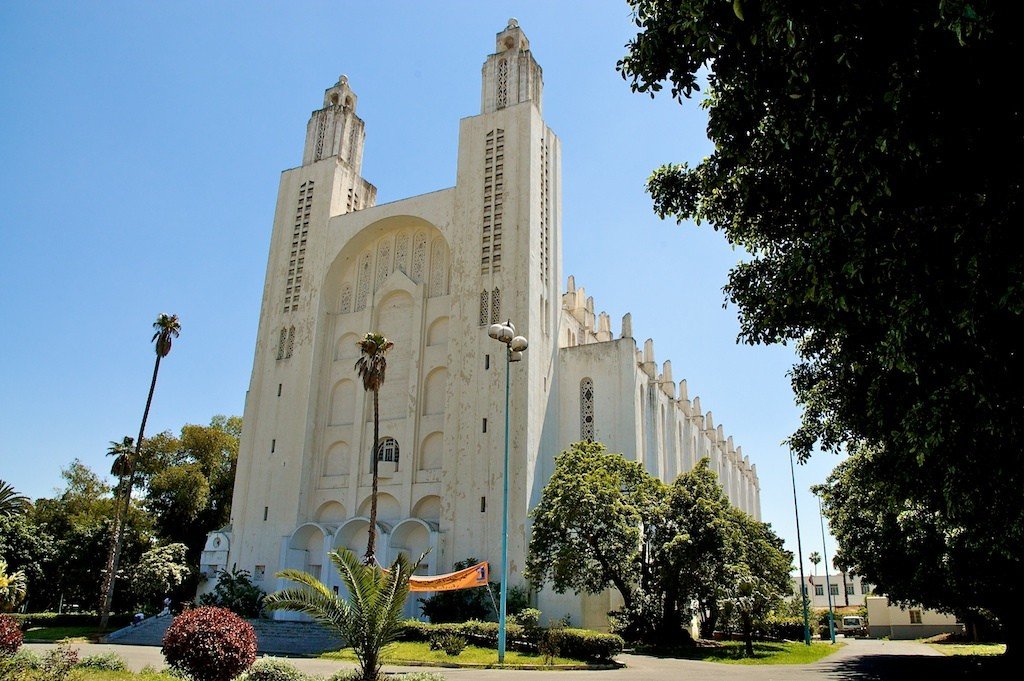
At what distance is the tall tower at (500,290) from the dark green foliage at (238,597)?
9.38m

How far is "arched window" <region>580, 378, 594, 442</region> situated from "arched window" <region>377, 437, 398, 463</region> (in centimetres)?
964

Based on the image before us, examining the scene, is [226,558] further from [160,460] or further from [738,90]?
[738,90]

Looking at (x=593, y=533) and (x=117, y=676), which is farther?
(x=593, y=533)

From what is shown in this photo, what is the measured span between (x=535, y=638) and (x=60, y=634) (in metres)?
23.2

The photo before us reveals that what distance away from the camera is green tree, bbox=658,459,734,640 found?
26.1 meters

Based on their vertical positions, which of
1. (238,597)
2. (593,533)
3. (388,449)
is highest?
(388,449)

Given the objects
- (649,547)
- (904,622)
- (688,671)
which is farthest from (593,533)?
(904,622)

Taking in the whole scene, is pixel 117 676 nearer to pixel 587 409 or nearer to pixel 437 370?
pixel 437 370

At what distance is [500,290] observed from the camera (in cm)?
3772

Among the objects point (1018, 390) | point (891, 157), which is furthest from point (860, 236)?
point (1018, 390)

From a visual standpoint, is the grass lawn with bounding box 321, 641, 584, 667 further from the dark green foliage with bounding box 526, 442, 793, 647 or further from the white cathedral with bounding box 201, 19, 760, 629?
the white cathedral with bounding box 201, 19, 760, 629

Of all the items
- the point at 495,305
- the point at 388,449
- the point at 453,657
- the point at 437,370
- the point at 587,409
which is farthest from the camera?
the point at 437,370

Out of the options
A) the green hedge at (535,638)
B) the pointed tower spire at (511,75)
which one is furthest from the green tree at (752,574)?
the pointed tower spire at (511,75)

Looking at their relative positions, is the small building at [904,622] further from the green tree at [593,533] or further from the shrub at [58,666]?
the shrub at [58,666]
